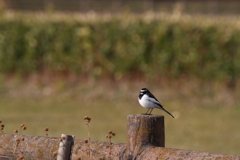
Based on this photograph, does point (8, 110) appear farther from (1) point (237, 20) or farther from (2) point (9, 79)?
(1) point (237, 20)

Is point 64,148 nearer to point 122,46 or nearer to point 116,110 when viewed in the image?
point 116,110

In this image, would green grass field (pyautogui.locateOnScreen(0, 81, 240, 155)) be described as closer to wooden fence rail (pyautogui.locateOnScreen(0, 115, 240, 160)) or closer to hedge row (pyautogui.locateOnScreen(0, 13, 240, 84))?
hedge row (pyautogui.locateOnScreen(0, 13, 240, 84))

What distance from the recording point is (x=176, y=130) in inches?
605

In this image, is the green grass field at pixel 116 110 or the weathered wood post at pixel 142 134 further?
the green grass field at pixel 116 110

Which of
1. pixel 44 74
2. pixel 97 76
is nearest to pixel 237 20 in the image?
pixel 97 76

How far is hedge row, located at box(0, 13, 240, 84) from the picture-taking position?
19.4 meters

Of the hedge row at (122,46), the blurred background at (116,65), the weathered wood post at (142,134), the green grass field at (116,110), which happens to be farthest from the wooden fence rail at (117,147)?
the hedge row at (122,46)

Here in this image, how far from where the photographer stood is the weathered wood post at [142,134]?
4574mm

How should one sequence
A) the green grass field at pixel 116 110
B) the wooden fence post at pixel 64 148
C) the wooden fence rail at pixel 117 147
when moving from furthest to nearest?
the green grass field at pixel 116 110 < the wooden fence post at pixel 64 148 < the wooden fence rail at pixel 117 147

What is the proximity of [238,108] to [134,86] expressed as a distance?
3.85m

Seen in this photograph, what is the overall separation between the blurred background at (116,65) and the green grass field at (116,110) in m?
0.03

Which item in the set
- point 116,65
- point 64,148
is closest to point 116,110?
point 116,65

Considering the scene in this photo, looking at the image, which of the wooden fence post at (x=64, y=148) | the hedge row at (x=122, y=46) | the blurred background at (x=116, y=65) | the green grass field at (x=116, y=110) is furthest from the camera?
the hedge row at (x=122, y=46)

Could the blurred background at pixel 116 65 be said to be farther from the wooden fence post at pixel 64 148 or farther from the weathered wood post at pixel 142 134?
the weathered wood post at pixel 142 134
